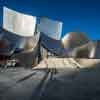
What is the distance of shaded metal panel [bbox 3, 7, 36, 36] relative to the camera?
137ft

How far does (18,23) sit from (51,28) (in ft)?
23.7

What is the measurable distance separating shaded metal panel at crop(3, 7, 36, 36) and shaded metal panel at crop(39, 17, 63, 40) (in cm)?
207

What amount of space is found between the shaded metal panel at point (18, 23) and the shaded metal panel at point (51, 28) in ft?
6.80

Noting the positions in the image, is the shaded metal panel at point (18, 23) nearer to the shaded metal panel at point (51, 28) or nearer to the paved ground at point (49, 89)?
the shaded metal panel at point (51, 28)

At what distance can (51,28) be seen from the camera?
4469 centimetres

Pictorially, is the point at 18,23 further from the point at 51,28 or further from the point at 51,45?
the point at 51,45

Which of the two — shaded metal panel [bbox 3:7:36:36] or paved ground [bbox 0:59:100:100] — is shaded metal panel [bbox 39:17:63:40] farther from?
paved ground [bbox 0:59:100:100]

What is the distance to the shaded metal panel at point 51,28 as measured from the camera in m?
43.2

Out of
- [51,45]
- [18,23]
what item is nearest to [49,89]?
[51,45]

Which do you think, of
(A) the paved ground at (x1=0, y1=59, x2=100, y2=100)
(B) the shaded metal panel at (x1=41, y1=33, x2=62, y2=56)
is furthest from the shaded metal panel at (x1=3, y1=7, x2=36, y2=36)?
(A) the paved ground at (x1=0, y1=59, x2=100, y2=100)

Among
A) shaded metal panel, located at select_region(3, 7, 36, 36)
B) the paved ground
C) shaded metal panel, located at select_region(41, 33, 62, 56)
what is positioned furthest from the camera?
shaded metal panel, located at select_region(3, 7, 36, 36)

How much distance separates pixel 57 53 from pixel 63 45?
508cm

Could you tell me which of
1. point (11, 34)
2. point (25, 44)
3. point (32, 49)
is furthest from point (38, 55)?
point (11, 34)

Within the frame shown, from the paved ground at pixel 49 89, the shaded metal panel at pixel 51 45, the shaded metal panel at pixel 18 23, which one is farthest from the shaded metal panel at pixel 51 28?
the paved ground at pixel 49 89
